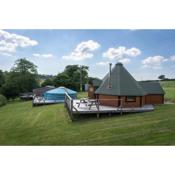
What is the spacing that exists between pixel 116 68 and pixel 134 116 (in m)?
1.65

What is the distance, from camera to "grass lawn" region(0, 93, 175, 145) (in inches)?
222

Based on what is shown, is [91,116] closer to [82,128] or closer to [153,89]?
[82,128]

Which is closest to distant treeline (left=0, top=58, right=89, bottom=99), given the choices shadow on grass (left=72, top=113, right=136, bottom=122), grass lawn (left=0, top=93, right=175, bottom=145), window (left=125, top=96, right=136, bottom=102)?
grass lawn (left=0, top=93, right=175, bottom=145)

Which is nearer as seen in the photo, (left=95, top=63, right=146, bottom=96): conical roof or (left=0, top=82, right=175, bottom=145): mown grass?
(left=0, top=82, right=175, bottom=145): mown grass

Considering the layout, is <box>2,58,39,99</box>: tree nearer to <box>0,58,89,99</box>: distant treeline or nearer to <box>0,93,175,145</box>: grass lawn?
<box>0,58,89,99</box>: distant treeline

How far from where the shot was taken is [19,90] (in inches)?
267

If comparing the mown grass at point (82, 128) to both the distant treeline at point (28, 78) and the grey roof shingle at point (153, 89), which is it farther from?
the grey roof shingle at point (153, 89)

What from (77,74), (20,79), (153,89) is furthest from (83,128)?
(153,89)

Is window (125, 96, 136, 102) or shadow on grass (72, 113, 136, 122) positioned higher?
window (125, 96, 136, 102)

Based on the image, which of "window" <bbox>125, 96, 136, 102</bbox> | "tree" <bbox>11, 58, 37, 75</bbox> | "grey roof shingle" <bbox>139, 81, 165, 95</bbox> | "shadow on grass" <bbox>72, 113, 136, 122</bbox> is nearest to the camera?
"tree" <bbox>11, 58, 37, 75</bbox>

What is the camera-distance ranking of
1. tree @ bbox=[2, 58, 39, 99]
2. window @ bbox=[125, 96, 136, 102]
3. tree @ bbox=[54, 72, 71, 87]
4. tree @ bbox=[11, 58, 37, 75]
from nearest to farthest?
1. tree @ bbox=[11, 58, 37, 75]
2. tree @ bbox=[2, 58, 39, 99]
3. tree @ bbox=[54, 72, 71, 87]
4. window @ bbox=[125, 96, 136, 102]

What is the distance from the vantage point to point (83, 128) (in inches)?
252
